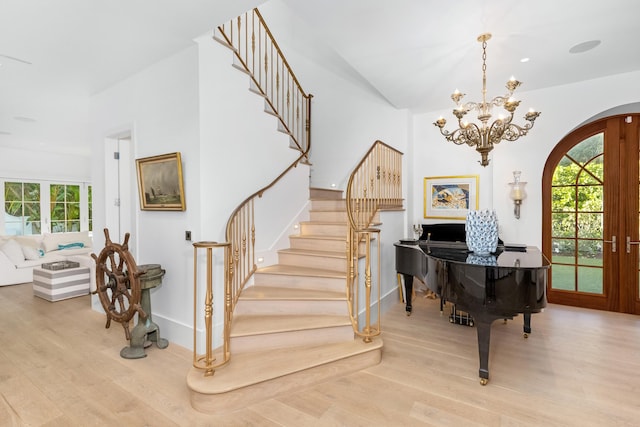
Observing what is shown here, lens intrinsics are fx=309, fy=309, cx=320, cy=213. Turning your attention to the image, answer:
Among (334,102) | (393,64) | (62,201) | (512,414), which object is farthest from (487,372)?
(62,201)

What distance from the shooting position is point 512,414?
2053mm

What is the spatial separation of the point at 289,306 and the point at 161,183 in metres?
1.79

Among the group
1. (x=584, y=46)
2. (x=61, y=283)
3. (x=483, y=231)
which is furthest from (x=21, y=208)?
(x=584, y=46)

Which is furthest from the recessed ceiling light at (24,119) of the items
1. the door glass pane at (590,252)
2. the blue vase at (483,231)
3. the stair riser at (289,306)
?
the door glass pane at (590,252)

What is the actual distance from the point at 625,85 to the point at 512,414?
14.0 feet

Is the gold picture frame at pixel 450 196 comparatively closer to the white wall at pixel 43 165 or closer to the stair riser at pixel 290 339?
the stair riser at pixel 290 339

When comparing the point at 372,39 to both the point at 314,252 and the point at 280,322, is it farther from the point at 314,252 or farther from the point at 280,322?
the point at 280,322

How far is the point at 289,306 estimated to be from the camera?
3.02 m

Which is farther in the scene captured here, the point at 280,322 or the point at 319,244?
the point at 319,244

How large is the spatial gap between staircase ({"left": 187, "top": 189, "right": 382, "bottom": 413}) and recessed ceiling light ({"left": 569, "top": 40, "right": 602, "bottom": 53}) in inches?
128

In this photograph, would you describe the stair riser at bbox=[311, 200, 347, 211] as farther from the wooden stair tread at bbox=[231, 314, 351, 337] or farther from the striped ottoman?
the striped ottoman

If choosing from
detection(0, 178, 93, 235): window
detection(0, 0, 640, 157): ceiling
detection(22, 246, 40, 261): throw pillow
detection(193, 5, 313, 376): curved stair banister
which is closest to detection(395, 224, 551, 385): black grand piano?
detection(193, 5, 313, 376): curved stair banister

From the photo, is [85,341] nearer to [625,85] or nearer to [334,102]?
[334,102]

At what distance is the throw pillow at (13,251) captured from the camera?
5672mm
